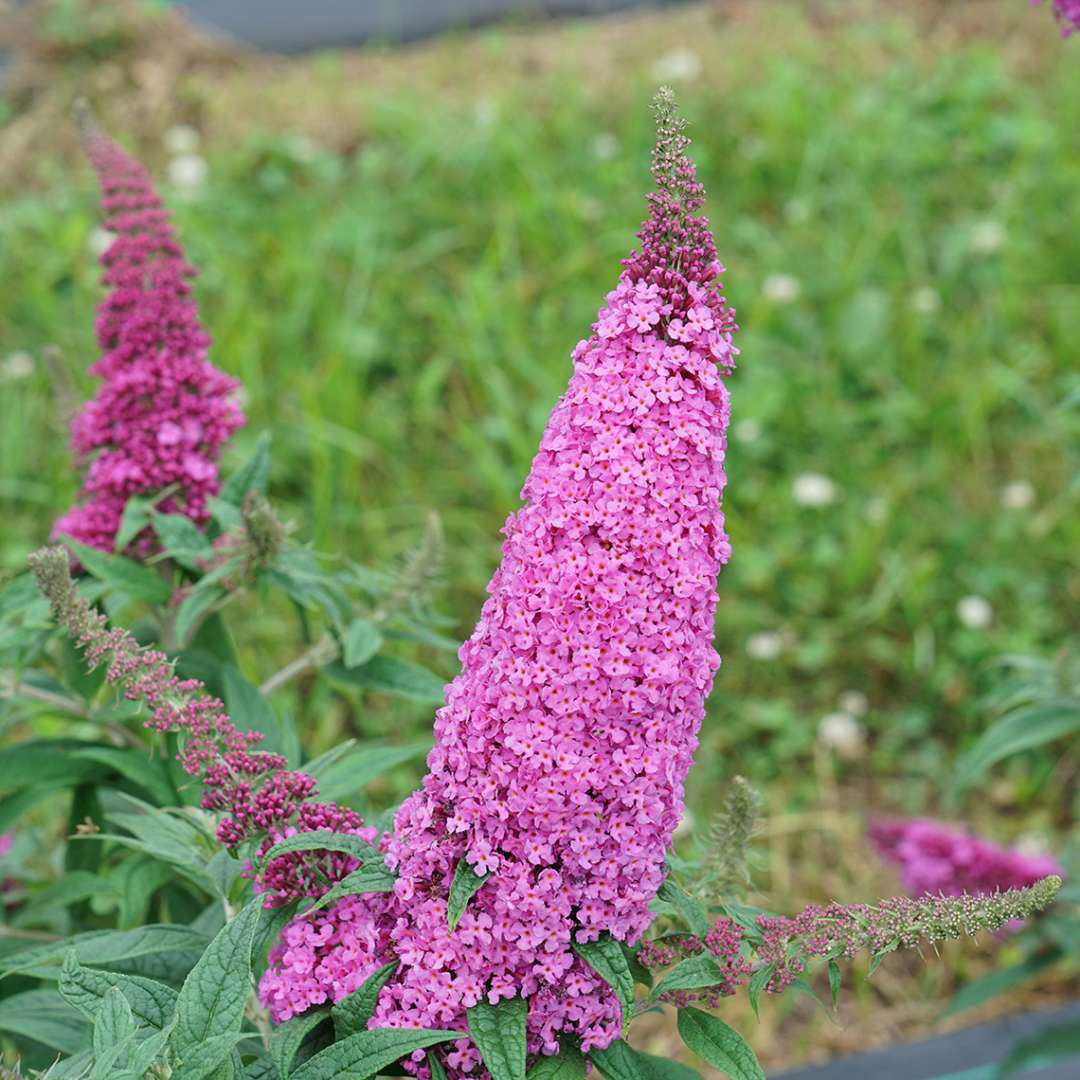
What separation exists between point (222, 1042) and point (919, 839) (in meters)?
1.59

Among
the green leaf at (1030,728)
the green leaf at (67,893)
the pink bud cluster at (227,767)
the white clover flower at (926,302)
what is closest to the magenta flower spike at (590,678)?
the pink bud cluster at (227,767)

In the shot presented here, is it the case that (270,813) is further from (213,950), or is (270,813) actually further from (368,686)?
(368,686)

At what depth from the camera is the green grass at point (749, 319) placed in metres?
3.85

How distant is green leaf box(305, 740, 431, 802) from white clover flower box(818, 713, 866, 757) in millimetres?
1875

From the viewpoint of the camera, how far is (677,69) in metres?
5.27

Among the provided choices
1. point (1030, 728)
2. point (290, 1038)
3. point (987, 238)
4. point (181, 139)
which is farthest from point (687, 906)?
point (181, 139)

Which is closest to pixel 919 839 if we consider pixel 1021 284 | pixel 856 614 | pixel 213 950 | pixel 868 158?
pixel 856 614

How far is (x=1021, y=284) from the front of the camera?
4504 millimetres

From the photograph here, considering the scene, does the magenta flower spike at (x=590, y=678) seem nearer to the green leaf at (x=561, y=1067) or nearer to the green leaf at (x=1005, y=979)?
the green leaf at (x=561, y=1067)

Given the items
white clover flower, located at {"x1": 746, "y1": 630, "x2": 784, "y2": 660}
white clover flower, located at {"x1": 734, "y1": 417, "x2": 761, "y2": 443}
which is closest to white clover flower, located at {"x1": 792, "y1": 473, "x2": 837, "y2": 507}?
white clover flower, located at {"x1": 734, "y1": 417, "x2": 761, "y2": 443}

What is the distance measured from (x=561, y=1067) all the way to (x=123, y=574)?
908 mm

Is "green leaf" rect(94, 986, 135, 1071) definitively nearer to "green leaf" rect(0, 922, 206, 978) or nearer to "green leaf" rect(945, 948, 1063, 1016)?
"green leaf" rect(0, 922, 206, 978)

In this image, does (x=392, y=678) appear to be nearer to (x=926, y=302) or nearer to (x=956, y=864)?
(x=956, y=864)

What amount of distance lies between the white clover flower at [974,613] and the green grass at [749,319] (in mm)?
50
